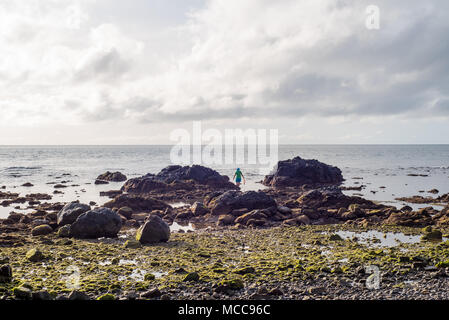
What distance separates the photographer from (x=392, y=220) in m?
24.3

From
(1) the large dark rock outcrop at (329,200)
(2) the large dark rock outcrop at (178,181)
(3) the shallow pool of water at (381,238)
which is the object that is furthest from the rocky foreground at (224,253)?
(2) the large dark rock outcrop at (178,181)

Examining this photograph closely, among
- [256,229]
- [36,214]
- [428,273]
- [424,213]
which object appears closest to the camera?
[428,273]

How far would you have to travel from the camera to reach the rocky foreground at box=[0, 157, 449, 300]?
1111 centimetres

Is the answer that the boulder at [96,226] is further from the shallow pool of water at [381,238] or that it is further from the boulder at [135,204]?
the shallow pool of water at [381,238]

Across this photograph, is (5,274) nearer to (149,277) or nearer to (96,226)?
(149,277)

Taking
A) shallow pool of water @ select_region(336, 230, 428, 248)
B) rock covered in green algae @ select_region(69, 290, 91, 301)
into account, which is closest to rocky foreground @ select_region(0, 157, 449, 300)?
rock covered in green algae @ select_region(69, 290, 91, 301)

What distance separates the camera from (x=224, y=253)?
16406mm

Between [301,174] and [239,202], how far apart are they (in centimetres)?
3001

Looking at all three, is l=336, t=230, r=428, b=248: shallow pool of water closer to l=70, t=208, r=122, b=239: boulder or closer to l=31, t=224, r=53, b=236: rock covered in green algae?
l=70, t=208, r=122, b=239: boulder

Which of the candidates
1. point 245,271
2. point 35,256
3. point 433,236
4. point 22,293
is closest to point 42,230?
point 35,256

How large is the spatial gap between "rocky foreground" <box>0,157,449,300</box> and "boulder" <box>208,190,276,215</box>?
93 mm
